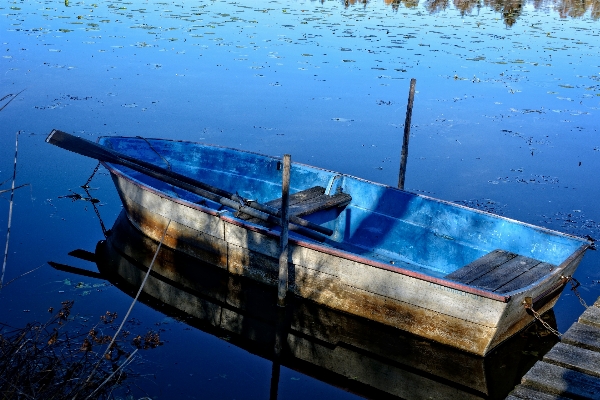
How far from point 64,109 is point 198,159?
16.1 ft

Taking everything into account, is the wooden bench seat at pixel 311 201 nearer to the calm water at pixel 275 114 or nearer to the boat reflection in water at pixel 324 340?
the boat reflection in water at pixel 324 340

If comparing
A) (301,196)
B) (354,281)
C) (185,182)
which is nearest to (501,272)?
(354,281)

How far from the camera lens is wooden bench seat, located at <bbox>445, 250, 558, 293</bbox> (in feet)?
22.8

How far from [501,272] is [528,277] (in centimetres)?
27

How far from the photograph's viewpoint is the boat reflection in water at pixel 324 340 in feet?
22.3

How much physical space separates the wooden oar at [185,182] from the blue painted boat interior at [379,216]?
0.49m

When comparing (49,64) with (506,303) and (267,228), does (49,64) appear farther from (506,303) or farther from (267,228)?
(506,303)

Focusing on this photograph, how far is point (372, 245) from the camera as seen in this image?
28.9ft

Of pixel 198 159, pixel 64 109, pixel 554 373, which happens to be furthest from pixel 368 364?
pixel 64 109

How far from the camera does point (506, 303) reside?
21.1ft

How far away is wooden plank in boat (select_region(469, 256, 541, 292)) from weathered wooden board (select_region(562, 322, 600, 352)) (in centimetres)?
138

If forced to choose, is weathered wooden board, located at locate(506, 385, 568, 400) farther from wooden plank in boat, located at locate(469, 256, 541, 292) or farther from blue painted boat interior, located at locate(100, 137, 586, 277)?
blue painted boat interior, located at locate(100, 137, 586, 277)

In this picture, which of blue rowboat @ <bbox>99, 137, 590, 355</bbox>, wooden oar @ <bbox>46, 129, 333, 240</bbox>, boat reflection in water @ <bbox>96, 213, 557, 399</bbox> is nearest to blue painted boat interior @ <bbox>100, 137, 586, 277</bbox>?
blue rowboat @ <bbox>99, 137, 590, 355</bbox>

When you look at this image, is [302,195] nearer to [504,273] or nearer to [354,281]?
[354,281]
